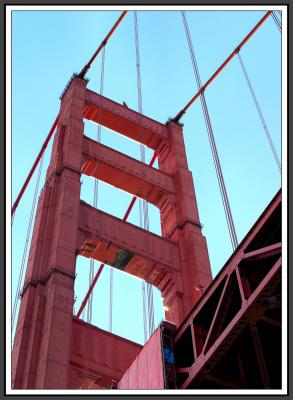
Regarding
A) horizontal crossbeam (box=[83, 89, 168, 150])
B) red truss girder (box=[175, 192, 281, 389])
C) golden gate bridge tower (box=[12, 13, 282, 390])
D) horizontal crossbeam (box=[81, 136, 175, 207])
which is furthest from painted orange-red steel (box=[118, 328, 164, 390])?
horizontal crossbeam (box=[83, 89, 168, 150])

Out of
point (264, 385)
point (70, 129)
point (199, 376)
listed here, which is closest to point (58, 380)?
point (199, 376)

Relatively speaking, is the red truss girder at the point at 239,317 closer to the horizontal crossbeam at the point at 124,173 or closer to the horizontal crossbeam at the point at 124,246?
the horizontal crossbeam at the point at 124,246

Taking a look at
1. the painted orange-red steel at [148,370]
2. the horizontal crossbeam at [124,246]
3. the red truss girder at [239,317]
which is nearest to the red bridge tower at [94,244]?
the horizontal crossbeam at [124,246]

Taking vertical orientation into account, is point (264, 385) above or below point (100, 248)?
below

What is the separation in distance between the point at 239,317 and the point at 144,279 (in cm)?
1154

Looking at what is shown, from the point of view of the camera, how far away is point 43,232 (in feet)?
73.3

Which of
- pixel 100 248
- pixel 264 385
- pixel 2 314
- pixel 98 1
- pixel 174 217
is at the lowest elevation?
pixel 2 314

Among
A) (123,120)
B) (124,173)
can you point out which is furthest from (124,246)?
(123,120)

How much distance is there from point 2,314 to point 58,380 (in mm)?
8873

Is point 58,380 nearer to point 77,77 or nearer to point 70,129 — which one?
point 70,129

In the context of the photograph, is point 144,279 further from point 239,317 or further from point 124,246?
point 239,317

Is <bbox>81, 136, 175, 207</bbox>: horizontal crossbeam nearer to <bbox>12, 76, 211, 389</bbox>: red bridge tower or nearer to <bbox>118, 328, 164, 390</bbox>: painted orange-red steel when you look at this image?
<bbox>12, 76, 211, 389</bbox>: red bridge tower

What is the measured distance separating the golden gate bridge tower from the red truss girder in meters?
0.03

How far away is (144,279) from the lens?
25.0 meters
